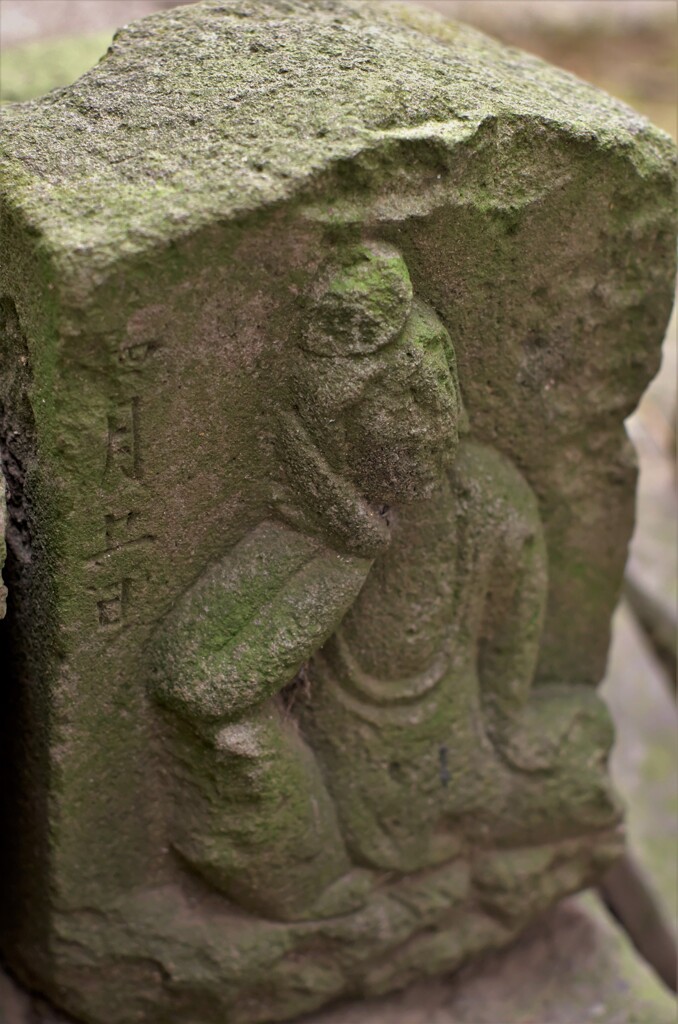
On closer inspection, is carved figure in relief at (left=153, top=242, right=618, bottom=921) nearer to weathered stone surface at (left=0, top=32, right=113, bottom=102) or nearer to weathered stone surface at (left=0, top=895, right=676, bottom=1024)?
weathered stone surface at (left=0, top=895, right=676, bottom=1024)

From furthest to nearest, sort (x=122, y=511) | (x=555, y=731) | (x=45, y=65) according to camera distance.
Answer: (x=45, y=65) → (x=555, y=731) → (x=122, y=511)

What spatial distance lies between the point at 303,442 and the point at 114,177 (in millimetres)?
340

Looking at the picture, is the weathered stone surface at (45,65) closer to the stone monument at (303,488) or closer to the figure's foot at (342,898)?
the stone monument at (303,488)

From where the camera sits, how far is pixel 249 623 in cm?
137

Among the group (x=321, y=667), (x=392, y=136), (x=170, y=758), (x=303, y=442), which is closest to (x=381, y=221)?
(x=392, y=136)

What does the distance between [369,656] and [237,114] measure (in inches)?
26.0

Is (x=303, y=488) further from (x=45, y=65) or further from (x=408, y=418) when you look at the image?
(x=45, y=65)

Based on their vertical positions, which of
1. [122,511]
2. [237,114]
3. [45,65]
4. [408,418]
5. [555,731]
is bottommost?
[555,731]

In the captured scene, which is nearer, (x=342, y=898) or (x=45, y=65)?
(x=342, y=898)

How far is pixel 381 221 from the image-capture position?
1260 mm

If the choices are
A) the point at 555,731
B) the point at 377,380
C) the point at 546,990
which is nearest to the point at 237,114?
the point at 377,380

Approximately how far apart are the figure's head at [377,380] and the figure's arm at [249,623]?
11 centimetres

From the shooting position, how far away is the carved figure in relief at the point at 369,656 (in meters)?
1.30

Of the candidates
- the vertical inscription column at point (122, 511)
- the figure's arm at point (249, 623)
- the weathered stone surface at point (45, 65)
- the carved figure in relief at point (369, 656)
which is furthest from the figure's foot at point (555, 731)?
the weathered stone surface at point (45, 65)
